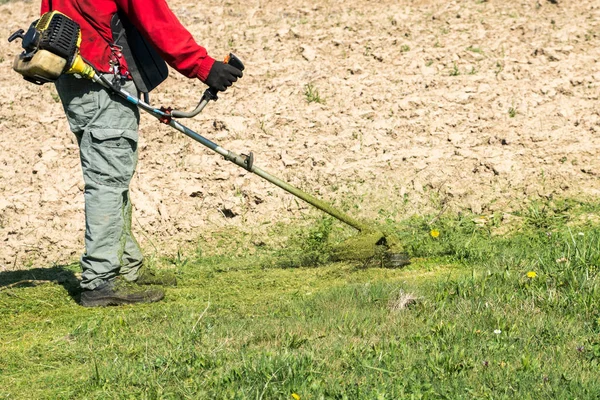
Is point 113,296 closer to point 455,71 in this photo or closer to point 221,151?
point 221,151

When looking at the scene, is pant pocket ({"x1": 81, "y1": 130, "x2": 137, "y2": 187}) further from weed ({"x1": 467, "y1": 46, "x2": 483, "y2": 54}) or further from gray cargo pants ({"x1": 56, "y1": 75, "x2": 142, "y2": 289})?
weed ({"x1": 467, "y1": 46, "x2": 483, "y2": 54})

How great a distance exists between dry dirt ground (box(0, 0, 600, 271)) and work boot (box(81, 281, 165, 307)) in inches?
49.2

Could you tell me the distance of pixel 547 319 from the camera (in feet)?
12.7

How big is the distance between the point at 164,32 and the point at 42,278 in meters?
2.05

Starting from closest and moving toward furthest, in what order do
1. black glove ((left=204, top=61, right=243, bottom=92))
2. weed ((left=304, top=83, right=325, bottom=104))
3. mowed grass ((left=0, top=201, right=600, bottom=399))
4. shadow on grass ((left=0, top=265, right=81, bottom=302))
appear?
mowed grass ((left=0, top=201, right=600, bottom=399)) → black glove ((left=204, top=61, right=243, bottom=92)) → shadow on grass ((left=0, top=265, right=81, bottom=302)) → weed ((left=304, top=83, right=325, bottom=104))

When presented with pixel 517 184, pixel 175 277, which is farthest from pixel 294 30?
pixel 175 277

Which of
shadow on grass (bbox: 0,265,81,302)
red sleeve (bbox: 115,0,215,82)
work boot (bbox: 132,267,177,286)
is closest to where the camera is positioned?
red sleeve (bbox: 115,0,215,82)

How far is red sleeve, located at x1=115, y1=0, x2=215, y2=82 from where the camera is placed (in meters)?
4.35

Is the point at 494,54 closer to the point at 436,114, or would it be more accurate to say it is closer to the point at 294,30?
the point at 436,114

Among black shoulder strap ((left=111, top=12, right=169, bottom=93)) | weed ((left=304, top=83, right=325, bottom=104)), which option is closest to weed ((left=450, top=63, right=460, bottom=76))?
weed ((left=304, top=83, right=325, bottom=104))

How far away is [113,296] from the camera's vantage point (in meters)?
4.64

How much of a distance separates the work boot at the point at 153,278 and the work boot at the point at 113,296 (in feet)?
0.91

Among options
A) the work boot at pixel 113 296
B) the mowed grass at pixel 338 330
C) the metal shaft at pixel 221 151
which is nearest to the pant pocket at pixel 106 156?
the metal shaft at pixel 221 151

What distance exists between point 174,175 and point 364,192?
151 centimetres
